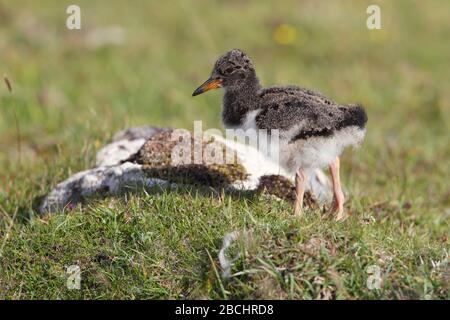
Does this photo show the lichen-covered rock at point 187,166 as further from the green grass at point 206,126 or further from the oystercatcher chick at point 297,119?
the oystercatcher chick at point 297,119

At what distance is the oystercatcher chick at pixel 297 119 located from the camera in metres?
4.87

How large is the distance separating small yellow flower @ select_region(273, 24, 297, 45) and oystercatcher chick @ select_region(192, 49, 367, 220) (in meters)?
7.22

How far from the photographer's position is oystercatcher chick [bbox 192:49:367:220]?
16.0 feet

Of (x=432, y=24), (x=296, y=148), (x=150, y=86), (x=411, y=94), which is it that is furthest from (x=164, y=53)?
(x=296, y=148)

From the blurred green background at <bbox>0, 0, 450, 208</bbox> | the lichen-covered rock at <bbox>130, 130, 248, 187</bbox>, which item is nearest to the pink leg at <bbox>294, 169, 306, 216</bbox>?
the lichen-covered rock at <bbox>130, 130, 248, 187</bbox>

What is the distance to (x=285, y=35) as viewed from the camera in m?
12.4

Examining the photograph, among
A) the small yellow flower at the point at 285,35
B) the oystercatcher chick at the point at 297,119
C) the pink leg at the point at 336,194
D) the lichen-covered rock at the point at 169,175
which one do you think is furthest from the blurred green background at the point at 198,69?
the oystercatcher chick at the point at 297,119

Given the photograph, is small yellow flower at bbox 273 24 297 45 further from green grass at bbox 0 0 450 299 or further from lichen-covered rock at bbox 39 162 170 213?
lichen-covered rock at bbox 39 162 170 213

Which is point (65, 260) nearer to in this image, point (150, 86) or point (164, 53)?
point (150, 86)

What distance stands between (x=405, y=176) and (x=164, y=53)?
5.87 metres

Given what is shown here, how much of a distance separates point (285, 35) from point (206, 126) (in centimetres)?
431

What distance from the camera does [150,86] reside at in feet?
34.9

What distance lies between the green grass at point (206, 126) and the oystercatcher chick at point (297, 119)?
0.39 m

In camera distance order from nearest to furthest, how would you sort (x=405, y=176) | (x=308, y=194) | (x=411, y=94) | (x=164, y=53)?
(x=308, y=194), (x=405, y=176), (x=411, y=94), (x=164, y=53)
